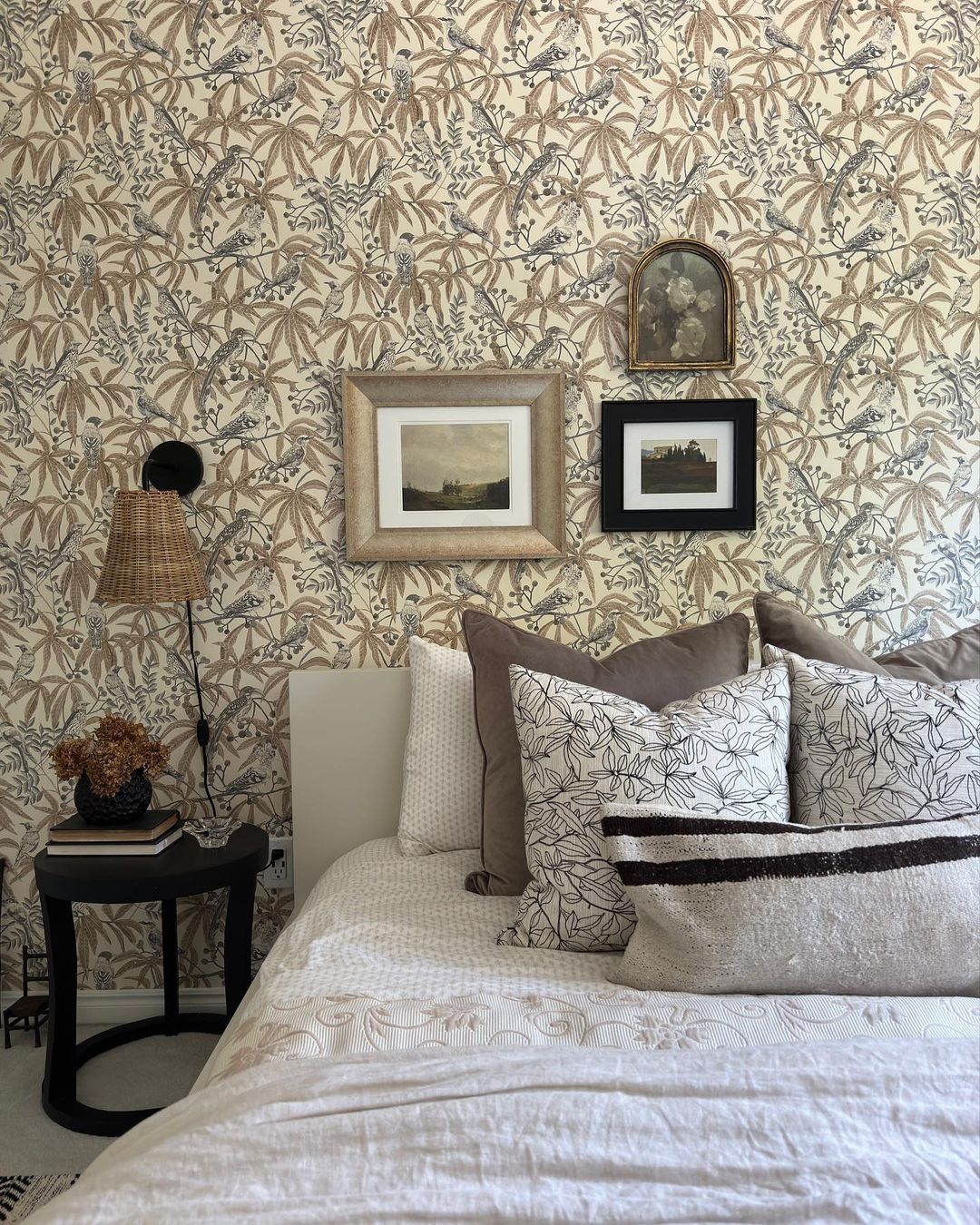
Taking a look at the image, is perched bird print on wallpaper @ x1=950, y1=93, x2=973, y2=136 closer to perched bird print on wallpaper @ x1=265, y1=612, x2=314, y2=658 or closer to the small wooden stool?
perched bird print on wallpaper @ x1=265, y1=612, x2=314, y2=658

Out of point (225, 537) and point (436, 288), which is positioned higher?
point (436, 288)

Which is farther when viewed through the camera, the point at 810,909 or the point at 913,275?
the point at 913,275

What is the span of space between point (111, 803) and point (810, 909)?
1.46 m

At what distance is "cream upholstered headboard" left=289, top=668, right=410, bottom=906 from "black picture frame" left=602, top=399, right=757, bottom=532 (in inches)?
25.7

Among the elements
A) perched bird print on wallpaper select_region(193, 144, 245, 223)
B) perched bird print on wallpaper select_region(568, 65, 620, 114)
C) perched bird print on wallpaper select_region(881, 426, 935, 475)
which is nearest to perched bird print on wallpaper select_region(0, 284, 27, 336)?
perched bird print on wallpaper select_region(193, 144, 245, 223)

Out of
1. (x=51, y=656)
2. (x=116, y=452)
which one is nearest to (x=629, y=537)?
(x=116, y=452)

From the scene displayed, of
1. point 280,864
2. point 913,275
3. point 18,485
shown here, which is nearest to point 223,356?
point 18,485

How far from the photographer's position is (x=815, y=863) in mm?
1344

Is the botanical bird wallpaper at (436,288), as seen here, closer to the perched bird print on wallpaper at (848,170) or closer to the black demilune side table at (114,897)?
the perched bird print on wallpaper at (848,170)

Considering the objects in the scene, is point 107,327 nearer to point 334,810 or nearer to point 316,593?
point 316,593

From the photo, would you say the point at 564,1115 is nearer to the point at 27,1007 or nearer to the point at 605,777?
the point at 605,777

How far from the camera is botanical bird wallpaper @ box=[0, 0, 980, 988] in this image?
2.25 metres

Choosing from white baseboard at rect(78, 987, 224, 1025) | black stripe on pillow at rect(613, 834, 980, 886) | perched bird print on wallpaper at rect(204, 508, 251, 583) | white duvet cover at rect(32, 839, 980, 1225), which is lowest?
white baseboard at rect(78, 987, 224, 1025)

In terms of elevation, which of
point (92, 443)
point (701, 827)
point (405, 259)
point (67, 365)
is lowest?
point (701, 827)
